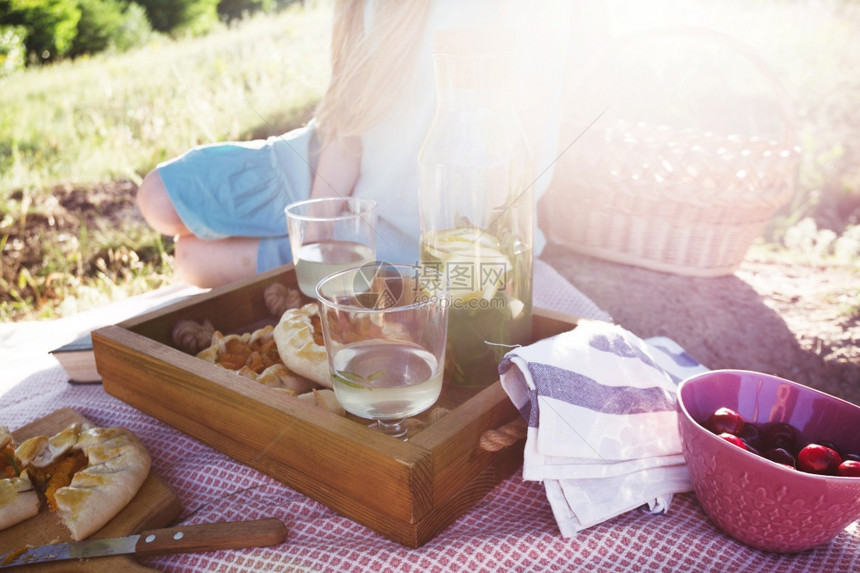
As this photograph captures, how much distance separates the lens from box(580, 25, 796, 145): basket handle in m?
1.81

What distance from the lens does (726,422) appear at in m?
0.86

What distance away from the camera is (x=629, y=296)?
6.27ft

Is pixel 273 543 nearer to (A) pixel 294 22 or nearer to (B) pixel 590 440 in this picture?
(B) pixel 590 440

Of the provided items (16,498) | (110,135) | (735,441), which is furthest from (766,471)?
(110,135)

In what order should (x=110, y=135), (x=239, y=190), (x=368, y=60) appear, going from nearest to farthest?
(x=368, y=60) → (x=239, y=190) → (x=110, y=135)

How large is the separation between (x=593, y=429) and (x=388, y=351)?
28cm

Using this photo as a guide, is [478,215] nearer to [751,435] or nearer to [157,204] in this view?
[751,435]

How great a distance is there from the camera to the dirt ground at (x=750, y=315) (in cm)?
171

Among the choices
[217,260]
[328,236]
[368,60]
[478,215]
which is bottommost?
[217,260]

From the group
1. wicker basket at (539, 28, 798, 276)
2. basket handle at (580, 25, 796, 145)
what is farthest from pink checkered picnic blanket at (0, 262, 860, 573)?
basket handle at (580, 25, 796, 145)

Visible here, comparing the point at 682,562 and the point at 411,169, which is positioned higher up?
the point at 411,169

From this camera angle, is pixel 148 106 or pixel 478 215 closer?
pixel 478 215

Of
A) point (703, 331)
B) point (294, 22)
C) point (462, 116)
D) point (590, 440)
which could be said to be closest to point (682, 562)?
point (590, 440)

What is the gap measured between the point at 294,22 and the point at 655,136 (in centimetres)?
485
